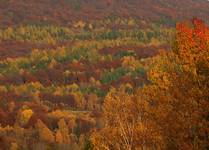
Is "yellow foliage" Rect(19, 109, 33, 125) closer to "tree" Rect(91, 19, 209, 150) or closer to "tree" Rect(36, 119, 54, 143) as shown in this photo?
"tree" Rect(36, 119, 54, 143)

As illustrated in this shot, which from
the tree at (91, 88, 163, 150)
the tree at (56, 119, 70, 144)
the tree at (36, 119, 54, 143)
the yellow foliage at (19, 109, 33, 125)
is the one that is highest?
the tree at (91, 88, 163, 150)

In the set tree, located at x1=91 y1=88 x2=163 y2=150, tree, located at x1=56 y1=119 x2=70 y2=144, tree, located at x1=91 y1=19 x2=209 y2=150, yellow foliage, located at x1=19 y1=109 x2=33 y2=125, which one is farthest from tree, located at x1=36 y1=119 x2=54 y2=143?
tree, located at x1=91 y1=19 x2=209 y2=150

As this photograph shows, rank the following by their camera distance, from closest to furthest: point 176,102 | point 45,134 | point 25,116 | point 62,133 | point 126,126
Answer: point 176,102, point 126,126, point 45,134, point 62,133, point 25,116

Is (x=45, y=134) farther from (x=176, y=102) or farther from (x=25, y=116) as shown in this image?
(x=176, y=102)

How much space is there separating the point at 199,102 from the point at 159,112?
2325 mm

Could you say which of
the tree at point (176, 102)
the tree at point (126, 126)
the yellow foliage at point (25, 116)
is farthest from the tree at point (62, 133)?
the tree at point (176, 102)

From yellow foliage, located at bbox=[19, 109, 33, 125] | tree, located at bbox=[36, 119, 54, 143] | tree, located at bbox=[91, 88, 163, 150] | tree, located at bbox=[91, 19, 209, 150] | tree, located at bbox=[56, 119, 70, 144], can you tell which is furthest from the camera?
yellow foliage, located at bbox=[19, 109, 33, 125]

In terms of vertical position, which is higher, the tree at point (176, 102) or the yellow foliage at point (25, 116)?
the tree at point (176, 102)

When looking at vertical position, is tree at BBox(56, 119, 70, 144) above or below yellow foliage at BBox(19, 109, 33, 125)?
above

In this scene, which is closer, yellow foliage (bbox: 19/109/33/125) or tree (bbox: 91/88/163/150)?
tree (bbox: 91/88/163/150)

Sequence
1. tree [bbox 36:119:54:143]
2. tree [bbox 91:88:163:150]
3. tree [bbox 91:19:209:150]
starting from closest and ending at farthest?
1. tree [bbox 91:19:209:150]
2. tree [bbox 91:88:163:150]
3. tree [bbox 36:119:54:143]

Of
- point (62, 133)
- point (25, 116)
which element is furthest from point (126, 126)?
point (25, 116)

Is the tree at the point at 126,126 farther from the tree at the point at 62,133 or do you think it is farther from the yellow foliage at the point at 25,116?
the yellow foliage at the point at 25,116

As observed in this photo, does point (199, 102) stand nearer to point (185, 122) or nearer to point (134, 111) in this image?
point (185, 122)
